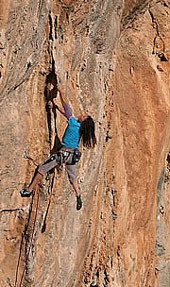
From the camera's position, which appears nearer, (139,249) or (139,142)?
(139,142)

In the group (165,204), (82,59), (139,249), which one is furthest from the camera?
(165,204)

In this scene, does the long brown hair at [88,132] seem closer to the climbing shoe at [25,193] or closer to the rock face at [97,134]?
the rock face at [97,134]

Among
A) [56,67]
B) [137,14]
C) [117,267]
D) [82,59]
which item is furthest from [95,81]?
[117,267]

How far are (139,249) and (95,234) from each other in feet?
6.86

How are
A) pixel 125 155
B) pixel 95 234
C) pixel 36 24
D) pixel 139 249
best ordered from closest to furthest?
1. pixel 36 24
2. pixel 95 234
3. pixel 125 155
4. pixel 139 249

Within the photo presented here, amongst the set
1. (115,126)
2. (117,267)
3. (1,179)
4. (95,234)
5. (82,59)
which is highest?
(82,59)

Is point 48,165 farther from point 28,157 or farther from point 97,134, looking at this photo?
point 97,134

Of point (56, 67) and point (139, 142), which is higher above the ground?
point (56, 67)

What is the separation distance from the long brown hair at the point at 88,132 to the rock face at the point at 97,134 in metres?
0.30

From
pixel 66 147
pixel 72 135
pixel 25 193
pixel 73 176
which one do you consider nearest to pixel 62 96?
pixel 72 135

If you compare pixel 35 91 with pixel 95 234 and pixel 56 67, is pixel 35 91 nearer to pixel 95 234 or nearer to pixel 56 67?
pixel 56 67

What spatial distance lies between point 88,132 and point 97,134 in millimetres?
1024

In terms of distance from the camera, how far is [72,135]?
762 centimetres

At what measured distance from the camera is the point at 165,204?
14.3 metres
